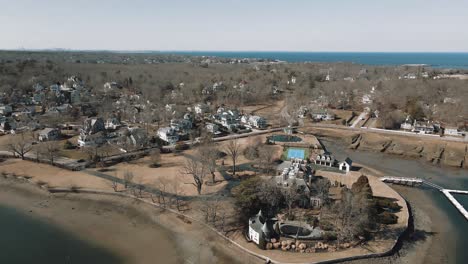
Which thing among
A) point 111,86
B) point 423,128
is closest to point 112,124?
point 111,86

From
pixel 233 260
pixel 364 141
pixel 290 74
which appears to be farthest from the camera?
pixel 290 74

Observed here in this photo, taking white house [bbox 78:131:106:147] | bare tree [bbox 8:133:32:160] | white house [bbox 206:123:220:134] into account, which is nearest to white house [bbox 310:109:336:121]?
white house [bbox 206:123:220:134]

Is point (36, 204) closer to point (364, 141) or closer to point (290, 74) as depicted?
point (364, 141)

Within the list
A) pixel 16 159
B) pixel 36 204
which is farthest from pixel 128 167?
pixel 16 159

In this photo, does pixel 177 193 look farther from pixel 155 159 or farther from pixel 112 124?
pixel 112 124

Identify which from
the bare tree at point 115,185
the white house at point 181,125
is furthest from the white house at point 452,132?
the bare tree at point 115,185

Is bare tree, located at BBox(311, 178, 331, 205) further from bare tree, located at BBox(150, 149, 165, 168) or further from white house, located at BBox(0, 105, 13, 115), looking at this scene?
white house, located at BBox(0, 105, 13, 115)
